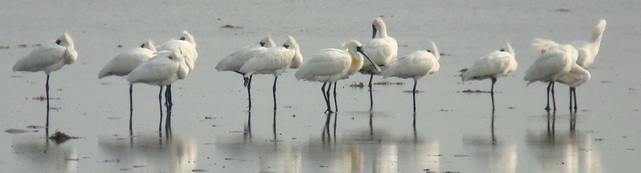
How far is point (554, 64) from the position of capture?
55.8 feet

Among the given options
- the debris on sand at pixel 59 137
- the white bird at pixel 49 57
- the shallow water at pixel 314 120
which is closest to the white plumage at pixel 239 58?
the shallow water at pixel 314 120

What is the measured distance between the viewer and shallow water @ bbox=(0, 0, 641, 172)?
1191 cm

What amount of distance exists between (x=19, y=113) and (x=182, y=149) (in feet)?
12.1

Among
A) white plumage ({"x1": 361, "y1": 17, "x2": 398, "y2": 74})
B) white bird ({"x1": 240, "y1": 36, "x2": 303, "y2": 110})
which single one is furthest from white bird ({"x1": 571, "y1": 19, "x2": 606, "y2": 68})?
white bird ({"x1": 240, "y1": 36, "x2": 303, "y2": 110})

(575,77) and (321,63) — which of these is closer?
(321,63)

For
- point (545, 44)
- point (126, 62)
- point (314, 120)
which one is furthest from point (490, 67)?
point (126, 62)

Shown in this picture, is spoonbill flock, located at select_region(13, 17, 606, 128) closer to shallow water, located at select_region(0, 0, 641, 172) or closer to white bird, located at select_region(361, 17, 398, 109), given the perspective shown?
white bird, located at select_region(361, 17, 398, 109)

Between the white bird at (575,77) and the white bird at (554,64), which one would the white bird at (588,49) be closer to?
the white bird at (554,64)

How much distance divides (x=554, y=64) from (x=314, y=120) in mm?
3873

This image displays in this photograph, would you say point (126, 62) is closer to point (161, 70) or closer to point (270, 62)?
point (161, 70)

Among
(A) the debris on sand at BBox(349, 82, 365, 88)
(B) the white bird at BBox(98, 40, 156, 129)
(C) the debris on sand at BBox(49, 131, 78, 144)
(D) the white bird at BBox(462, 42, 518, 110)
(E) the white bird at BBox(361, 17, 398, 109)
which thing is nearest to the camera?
(C) the debris on sand at BBox(49, 131, 78, 144)

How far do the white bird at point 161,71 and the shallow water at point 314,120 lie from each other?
478 mm

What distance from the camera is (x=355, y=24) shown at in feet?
112

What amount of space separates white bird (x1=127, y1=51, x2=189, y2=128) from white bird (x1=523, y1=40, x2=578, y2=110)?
520 centimetres
